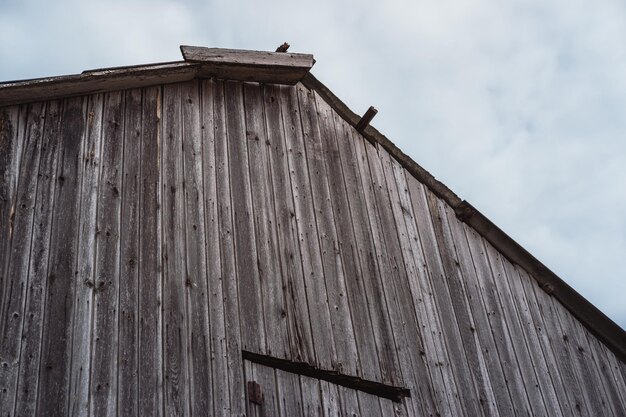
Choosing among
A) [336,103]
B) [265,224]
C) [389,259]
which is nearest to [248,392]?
[265,224]

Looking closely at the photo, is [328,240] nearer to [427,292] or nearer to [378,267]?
[378,267]

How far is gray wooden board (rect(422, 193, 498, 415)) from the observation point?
5.45 meters

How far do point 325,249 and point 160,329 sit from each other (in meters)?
1.52

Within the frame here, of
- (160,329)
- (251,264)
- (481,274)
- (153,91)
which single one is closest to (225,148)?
(153,91)

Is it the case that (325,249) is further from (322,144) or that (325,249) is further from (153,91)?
(153,91)

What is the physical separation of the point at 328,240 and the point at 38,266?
6.90ft

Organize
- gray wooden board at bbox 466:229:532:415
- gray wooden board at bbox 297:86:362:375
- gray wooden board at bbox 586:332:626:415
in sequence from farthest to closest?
gray wooden board at bbox 586:332:626:415
gray wooden board at bbox 466:229:532:415
gray wooden board at bbox 297:86:362:375

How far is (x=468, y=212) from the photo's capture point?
649 centimetres

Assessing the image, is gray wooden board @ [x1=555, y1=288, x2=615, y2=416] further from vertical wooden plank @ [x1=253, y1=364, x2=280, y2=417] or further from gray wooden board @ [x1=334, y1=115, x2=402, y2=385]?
vertical wooden plank @ [x1=253, y1=364, x2=280, y2=417]

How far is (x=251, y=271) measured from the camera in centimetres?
518

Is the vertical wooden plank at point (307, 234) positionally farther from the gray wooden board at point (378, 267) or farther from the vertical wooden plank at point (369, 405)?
the gray wooden board at point (378, 267)

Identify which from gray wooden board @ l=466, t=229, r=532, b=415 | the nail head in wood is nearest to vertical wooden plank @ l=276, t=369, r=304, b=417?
gray wooden board @ l=466, t=229, r=532, b=415

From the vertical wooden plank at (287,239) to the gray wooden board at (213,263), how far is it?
463mm

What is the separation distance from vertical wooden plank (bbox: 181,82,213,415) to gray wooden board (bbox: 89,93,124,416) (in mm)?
458
